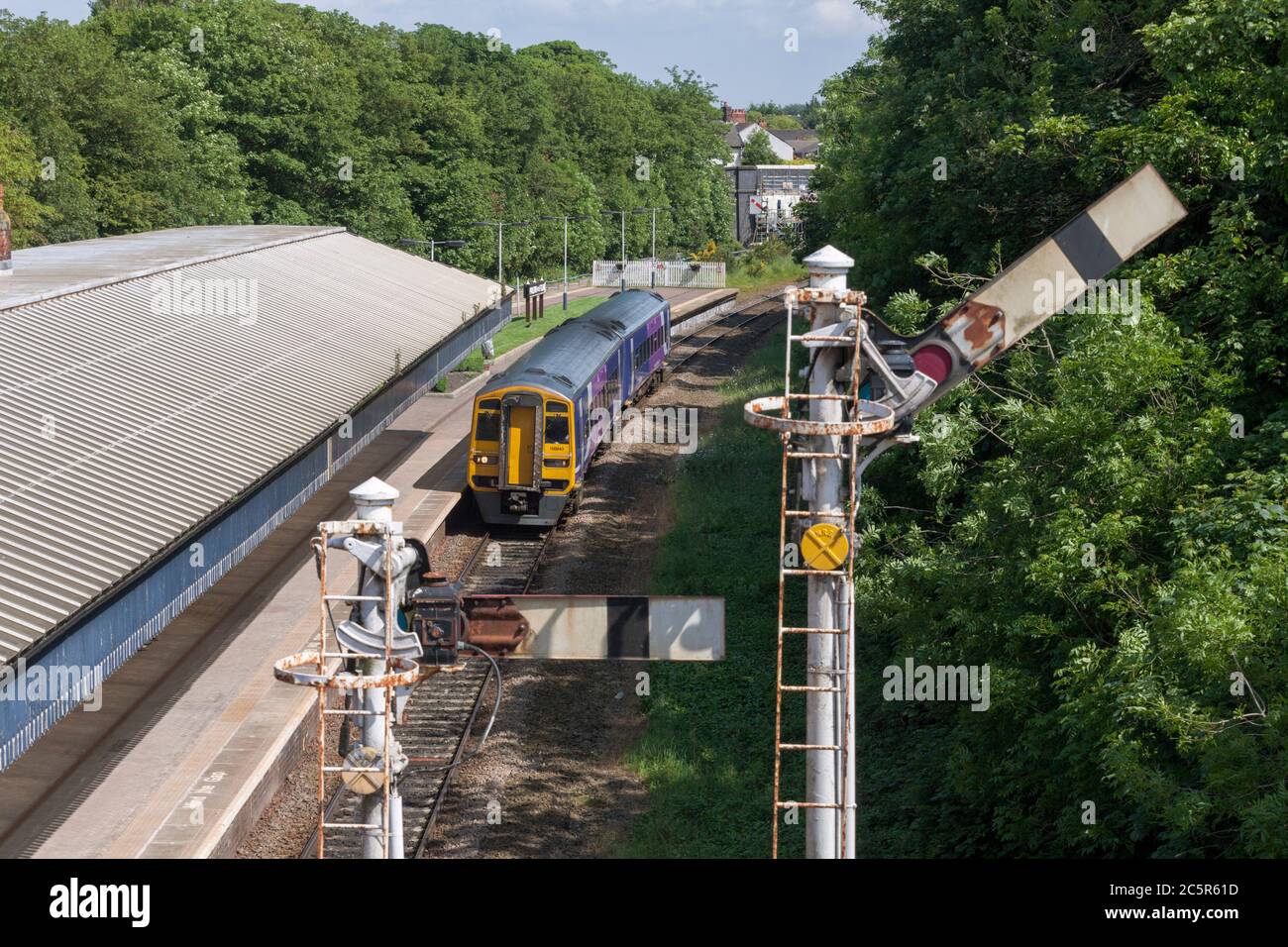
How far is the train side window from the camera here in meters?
29.3

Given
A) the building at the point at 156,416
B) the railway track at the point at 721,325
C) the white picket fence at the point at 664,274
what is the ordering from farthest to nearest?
the white picket fence at the point at 664,274 < the railway track at the point at 721,325 < the building at the point at 156,416

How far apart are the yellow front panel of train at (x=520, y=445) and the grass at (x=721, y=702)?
337 centimetres

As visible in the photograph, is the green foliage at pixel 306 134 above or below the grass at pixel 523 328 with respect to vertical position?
above

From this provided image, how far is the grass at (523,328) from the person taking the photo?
52.1 meters

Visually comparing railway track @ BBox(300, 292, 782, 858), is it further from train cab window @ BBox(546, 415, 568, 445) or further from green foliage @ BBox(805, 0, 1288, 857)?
green foliage @ BBox(805, 0, 1288, 857)

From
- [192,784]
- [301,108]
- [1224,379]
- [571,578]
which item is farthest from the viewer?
[301,108]

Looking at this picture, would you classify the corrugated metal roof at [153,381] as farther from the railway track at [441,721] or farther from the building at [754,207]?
the building at [754,207]

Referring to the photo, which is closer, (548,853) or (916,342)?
(916,342)

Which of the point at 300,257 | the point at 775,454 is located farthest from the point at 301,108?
the point at 775,454

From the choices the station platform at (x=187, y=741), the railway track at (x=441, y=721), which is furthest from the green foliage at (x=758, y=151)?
the station platform at (x=187, y=741)

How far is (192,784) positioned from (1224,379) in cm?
1353

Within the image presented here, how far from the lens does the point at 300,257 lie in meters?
40.8

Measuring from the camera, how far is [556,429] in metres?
29.2
